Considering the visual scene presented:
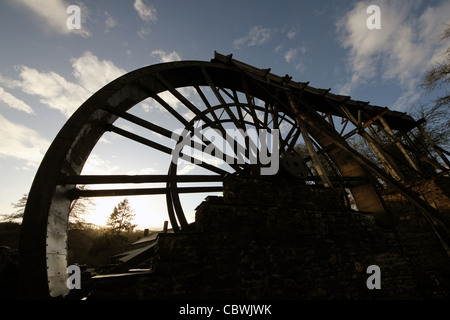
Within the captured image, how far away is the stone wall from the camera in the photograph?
2.52m

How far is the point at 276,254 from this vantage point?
9.72 feet

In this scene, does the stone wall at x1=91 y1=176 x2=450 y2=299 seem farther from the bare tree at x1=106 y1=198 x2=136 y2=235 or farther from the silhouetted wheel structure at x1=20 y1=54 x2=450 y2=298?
the bare tree at x1=106 y1=198 x2=136 y2=235

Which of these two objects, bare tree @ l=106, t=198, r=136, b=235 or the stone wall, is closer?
the stone wall

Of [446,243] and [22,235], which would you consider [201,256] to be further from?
[446,243]

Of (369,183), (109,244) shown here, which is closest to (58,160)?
(369,183)

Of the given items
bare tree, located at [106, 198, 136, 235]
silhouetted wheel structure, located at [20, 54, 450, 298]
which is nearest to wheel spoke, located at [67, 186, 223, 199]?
silhouetted wheel structure, located at [20, 54, 450, 298]

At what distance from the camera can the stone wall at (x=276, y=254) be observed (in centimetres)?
252

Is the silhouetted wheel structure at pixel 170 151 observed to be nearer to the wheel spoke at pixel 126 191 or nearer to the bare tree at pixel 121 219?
the wheel spoke at pixel 126 191

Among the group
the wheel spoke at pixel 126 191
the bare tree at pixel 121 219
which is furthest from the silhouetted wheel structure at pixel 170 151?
the bare tree at pixel 121 219

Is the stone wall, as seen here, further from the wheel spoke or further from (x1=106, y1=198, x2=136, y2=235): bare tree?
(x1=106, y1=198, x2=136, y2=235): bare tree

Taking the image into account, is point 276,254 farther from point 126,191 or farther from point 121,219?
point 121,219

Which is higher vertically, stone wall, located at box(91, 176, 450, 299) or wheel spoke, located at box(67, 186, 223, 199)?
wheel spoke, located at box(67, 186, 223, 199)

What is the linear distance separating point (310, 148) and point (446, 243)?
434 cm

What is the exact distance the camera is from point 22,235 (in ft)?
7.47
